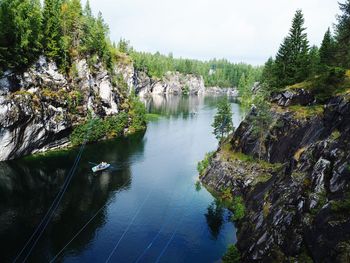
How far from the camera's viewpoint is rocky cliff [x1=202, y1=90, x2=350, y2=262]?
97.8ft

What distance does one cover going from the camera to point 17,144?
7794 centimetres

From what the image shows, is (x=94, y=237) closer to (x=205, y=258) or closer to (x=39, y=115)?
(x=205, y=258)

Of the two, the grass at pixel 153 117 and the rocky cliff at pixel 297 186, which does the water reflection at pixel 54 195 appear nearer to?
the rocky cliff at pixel 297 186

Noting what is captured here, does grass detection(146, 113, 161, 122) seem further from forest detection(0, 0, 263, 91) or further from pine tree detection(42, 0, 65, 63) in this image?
pine tree detection(42, 0, 65, 63)

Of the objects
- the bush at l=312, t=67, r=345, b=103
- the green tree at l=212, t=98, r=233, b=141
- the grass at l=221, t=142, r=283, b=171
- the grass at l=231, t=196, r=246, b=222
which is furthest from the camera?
the green tree at l=212, t=98, r=233, b=141

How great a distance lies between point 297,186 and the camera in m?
38.5

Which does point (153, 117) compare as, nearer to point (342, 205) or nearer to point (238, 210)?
point (238, 210)

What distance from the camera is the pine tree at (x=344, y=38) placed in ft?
184

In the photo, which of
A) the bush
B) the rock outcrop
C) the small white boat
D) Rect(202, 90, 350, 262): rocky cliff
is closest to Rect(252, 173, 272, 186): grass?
Rect(202, 90, 350, 262): rocky cliff

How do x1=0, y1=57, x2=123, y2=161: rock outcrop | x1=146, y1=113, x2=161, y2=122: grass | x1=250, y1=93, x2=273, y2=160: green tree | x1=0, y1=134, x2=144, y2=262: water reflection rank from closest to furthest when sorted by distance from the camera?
1. x1=0, y1=134, x2=144, y2=262: water reflection
2. x1=250, y1=93, x2=273, y2=160: green tree
3. x1=0, y1=57, x2=123, y2=161: rock outcrop
4. x1=146, y1=113, x2=161, y2=122: grass

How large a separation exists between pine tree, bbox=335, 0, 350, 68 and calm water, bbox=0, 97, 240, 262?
38234mm

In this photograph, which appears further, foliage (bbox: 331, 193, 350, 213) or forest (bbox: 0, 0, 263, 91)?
forest (bbox: 0, 0, 263, 91)

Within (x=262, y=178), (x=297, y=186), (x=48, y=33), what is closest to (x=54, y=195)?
(x=262, y=178)

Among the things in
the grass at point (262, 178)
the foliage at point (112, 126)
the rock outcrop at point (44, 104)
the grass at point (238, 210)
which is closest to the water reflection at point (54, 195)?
the rock outcrop at point (44, 104)
